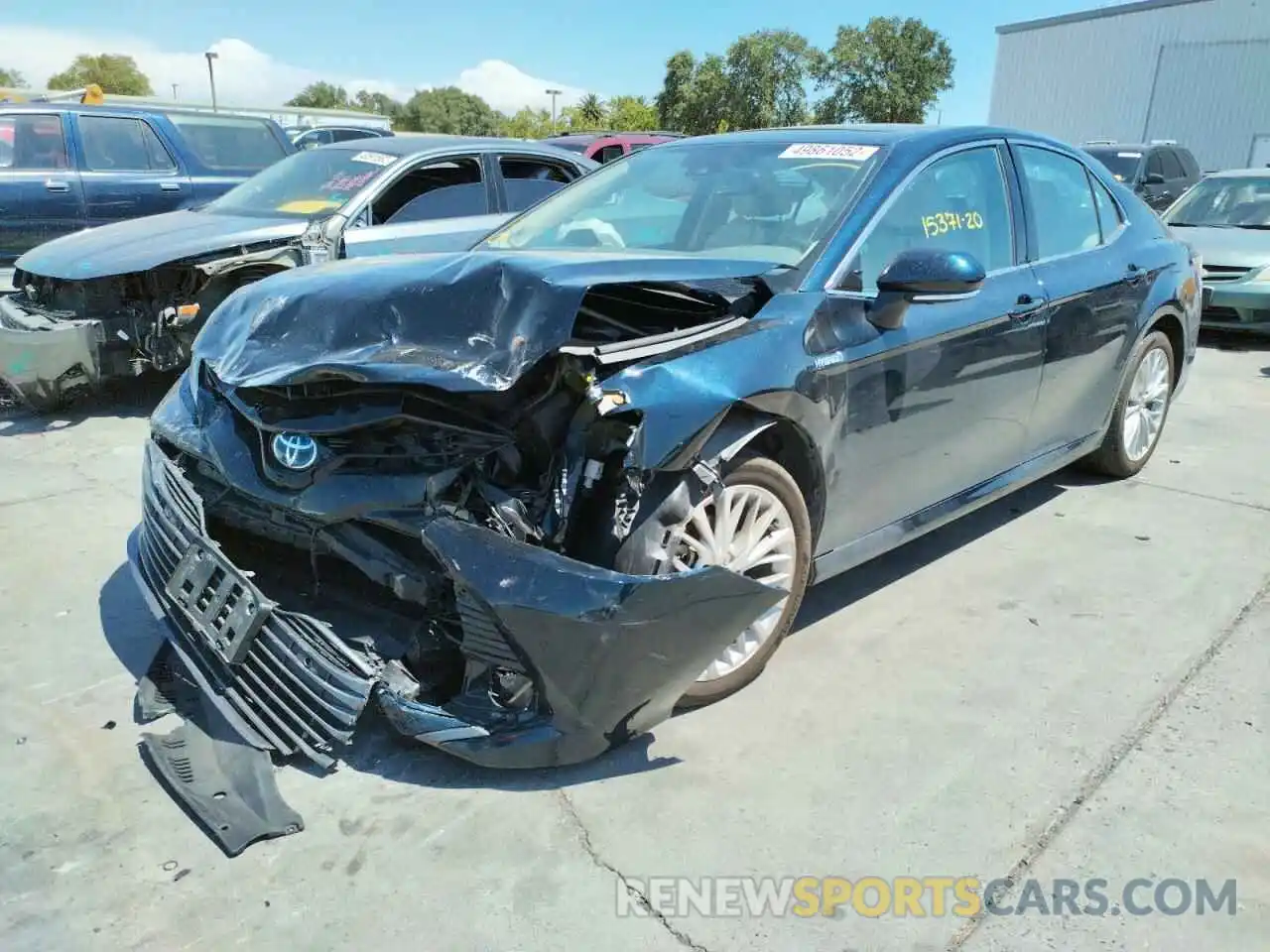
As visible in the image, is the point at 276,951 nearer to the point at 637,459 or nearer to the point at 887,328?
the point at 637,459

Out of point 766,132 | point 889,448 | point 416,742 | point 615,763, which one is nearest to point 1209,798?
point 889,448

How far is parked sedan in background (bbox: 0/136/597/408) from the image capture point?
5.56 meters

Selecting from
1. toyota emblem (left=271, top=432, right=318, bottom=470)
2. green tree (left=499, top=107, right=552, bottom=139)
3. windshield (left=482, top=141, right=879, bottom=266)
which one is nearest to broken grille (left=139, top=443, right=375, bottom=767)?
toyota emblem (left=271, top=432, right=318, bottom=470)

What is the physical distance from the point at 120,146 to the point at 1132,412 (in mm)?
8755

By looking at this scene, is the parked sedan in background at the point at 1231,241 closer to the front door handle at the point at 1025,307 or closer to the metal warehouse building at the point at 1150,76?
the front door handle at the point at 1025,307

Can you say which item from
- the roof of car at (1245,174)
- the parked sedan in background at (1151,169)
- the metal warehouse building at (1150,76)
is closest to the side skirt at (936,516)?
the roof of car at (1245,174)

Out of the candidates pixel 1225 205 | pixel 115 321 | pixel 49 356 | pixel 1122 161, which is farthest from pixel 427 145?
pixel 1122 161

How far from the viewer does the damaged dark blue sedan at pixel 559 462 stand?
2334mm

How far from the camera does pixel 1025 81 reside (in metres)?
32.2

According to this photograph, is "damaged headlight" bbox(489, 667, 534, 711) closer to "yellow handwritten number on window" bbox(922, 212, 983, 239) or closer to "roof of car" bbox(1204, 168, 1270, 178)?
"yellow handwritten number on window" bbox(922, 212, 983, 239)

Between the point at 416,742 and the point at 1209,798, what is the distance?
2.13 metres

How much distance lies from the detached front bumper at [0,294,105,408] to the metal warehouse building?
26417 mm

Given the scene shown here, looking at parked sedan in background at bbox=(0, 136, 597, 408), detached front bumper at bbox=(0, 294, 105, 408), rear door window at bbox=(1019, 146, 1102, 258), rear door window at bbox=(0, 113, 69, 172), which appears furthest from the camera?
rear door window at bbox=(0, 113, 69, 172)

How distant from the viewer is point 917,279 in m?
2.93
